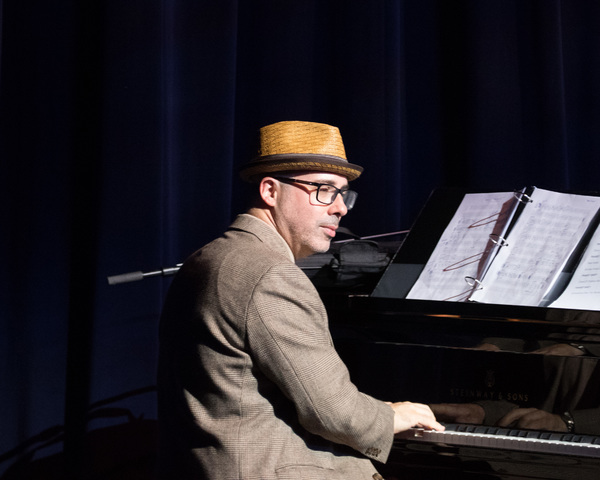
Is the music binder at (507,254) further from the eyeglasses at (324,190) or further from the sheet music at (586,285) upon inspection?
the eyeglasses at (324,190)

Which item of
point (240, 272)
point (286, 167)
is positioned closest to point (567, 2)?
point (286, 167)

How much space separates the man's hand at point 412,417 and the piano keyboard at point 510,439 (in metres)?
0.08

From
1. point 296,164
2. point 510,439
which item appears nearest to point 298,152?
point 296,164

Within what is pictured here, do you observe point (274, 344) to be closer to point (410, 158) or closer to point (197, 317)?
point (197, 317)

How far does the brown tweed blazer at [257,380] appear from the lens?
3.95 ft

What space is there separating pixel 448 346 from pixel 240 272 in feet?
1.77

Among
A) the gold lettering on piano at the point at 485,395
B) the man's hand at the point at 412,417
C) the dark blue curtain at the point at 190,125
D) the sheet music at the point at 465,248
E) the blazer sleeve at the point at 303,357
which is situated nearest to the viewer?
the blazer sleeve at the point at 303,357

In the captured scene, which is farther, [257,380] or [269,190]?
[269,190]

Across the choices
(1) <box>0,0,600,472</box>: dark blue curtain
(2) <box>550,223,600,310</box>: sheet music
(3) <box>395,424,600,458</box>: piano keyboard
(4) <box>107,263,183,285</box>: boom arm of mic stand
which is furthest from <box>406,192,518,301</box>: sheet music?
(1) <box>0,0,600,472</box>: dark blue curtain

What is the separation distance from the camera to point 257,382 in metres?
1.27

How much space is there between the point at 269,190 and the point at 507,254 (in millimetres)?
586

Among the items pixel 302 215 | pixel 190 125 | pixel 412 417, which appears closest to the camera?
pixel 412 417

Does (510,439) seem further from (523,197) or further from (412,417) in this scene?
(523,197)

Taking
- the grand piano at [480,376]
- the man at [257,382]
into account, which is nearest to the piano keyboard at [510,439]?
the grand piano at [480,376]
